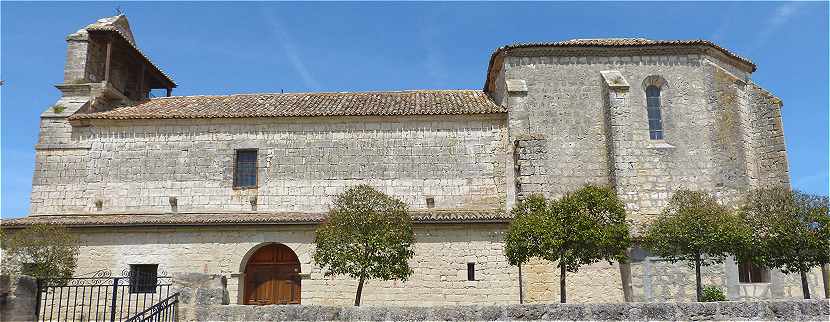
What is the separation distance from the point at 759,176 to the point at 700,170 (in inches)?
82.5

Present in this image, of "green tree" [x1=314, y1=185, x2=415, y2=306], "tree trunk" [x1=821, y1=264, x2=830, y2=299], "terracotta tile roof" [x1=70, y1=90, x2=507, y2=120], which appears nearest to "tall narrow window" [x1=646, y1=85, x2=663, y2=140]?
"terracotta tile roof" [x1=70, y1=90, x2=507, y2=120]

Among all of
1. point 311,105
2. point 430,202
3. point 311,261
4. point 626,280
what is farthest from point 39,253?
point 626,280

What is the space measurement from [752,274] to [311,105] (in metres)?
14.8

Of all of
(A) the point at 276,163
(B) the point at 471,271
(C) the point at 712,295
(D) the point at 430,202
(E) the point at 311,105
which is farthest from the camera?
(E) the point at 311,105

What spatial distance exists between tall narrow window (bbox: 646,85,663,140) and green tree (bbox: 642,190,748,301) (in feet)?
14.2

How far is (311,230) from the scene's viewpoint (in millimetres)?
18203

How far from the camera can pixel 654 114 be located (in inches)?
784

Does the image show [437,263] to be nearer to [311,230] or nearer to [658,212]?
[311,230]

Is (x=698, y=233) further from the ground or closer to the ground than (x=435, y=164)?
closer to the ground

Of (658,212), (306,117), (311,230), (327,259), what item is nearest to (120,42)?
(306,117)

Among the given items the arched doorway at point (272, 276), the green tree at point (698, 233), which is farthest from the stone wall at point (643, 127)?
the arched doorway at point (272, 276)

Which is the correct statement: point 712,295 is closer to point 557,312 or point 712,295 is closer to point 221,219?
point 557,312

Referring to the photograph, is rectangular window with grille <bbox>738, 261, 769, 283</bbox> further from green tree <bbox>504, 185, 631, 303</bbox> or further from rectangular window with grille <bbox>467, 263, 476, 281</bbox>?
rectangular window with grille <bbox>467, 263, 476, 281</bbox>

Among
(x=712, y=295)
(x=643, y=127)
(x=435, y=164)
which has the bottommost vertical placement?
(x=712, y=295)
